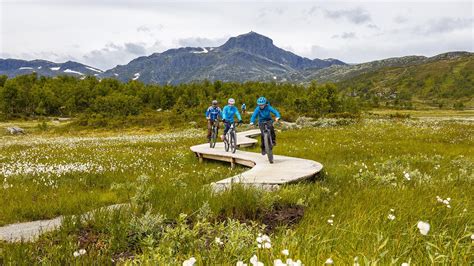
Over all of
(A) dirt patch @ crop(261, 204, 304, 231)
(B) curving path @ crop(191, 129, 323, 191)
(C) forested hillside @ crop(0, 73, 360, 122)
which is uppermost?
(C) forested hillside @ crop(0, 73, 360, 122)

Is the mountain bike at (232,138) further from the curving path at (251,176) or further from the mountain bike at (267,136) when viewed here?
the mountain bike at (267,136)

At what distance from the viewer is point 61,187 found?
9.95m

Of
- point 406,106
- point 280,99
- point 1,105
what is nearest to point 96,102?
point 1,105

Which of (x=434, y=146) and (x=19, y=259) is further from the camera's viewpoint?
(x=434, y=146)

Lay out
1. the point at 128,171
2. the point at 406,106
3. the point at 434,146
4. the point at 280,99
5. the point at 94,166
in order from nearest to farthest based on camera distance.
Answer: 1. the point at 128,171
2. the point at 94,166
3. the point at 434,146
4. the point at 280,99
5. the point at 406,106

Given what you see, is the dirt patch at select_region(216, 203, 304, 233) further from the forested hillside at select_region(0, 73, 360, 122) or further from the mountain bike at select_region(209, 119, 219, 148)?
the forested hillside at select_region(0, 73, 360, 122)

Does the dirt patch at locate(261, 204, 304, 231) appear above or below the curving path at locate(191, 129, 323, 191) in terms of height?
above

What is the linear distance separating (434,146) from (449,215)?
673 inches

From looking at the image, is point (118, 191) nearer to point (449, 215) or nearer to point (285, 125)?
point (449, 215)

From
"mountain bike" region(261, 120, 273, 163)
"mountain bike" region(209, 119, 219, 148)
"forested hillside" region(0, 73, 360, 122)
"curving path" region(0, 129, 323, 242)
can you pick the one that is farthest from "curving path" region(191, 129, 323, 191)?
"forested hillside" region(0, 73, 360, 122)

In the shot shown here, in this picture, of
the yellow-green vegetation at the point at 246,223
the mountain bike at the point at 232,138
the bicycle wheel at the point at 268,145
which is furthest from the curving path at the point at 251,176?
the mountain bike at the point at 232,138

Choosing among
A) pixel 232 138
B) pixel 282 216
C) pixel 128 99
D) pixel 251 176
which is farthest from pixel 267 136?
pixel 128 99

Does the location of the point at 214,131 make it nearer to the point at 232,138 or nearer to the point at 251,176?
the point at 232,138

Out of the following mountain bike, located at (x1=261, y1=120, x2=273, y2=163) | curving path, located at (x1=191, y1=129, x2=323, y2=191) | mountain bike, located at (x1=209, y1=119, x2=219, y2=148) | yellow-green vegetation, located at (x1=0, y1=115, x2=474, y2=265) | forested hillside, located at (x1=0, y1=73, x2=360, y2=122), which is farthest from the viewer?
forested hillside, located at (x1=0, y1=73, x2=360, y2=122)
